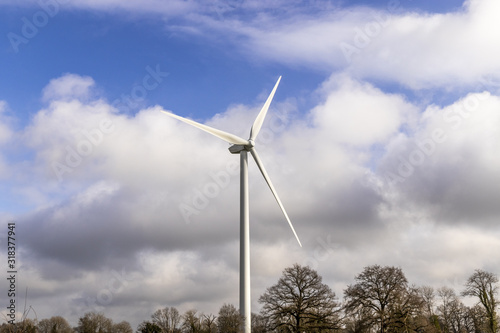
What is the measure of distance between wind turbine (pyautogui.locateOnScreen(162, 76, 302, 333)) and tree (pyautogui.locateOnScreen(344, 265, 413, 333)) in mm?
19785

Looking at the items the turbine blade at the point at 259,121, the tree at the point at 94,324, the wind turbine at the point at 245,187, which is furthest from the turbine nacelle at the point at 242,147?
the tree at the point at 94,324

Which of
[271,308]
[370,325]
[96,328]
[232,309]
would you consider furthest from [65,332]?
[370,325]

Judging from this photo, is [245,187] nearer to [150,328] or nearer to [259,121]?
[259,121]

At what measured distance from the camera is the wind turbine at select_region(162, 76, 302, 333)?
209ft

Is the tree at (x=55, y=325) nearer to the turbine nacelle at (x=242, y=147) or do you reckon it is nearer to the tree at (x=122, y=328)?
the tree at (x=122, y=328)

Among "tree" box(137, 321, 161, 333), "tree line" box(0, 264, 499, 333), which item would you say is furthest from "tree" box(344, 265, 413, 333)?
"tree" box(137, 321, 161, 333)

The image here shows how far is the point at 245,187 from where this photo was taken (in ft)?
220

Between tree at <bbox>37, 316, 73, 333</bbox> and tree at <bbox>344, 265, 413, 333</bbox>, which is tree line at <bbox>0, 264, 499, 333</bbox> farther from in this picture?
tree at <bbox>37, 316, 73, 333</bbox>

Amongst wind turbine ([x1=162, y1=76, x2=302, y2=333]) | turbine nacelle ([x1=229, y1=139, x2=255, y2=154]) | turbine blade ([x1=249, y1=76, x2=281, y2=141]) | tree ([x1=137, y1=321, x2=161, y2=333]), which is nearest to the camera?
wind turbine ([x1=162, y1=76, x2=302, y2=333])

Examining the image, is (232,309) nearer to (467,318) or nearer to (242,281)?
(467,318)

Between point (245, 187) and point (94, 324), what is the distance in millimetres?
122978

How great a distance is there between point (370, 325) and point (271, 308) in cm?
1646

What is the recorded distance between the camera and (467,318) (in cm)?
12275

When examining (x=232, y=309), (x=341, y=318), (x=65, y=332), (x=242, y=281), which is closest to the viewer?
(x=242, y=281)
